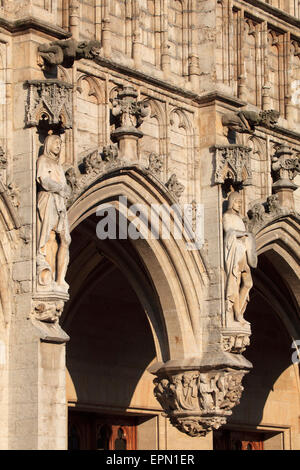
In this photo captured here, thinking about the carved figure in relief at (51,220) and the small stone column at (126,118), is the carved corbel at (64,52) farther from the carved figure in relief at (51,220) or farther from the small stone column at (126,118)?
the small stone column at (126,118)

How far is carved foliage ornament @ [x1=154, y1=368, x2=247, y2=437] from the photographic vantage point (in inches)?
705

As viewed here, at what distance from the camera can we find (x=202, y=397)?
1797cm

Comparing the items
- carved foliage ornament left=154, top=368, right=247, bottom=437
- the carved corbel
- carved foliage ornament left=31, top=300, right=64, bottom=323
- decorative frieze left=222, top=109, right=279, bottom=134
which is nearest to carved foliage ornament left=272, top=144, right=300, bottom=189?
decorative frieze left=222, top=109, right=279, bottom=134

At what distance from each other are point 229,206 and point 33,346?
426cm

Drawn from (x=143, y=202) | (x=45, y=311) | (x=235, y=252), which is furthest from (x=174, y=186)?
(x=45, y=311)

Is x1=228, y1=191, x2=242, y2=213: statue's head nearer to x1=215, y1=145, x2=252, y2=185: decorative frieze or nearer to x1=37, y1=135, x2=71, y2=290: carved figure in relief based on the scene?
x1=215, y1=145, x2=252, y2=185: decorative frieze

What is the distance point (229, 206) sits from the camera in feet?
59.4

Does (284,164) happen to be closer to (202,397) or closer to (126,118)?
(126,118)

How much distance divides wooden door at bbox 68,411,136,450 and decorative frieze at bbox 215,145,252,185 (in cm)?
460

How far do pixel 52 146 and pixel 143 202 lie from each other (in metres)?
2.34

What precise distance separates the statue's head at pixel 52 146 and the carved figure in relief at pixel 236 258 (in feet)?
11.1

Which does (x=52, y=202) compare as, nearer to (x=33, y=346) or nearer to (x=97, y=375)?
(x=33, y=346)

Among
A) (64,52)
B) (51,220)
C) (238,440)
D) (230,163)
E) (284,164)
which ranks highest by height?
(284,164)
